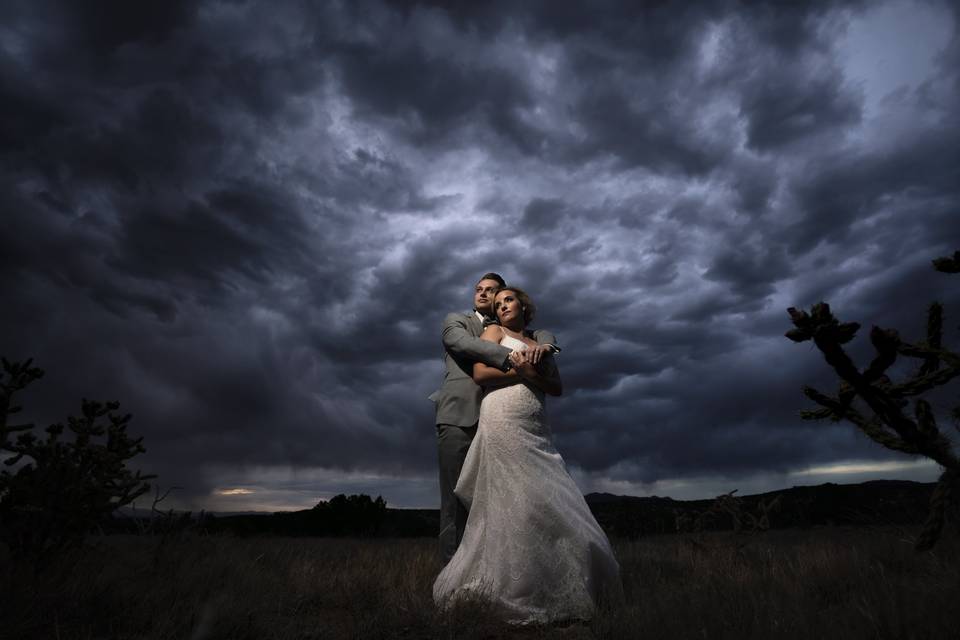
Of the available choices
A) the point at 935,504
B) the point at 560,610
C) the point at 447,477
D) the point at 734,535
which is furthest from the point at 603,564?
the point at 734,535

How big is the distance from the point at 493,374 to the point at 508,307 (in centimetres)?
81

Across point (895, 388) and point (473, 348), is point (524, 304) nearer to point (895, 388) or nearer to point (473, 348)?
Answer: point (473, 348)

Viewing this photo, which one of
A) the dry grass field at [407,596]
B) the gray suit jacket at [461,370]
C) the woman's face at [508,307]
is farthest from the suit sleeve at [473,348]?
the dry grass field at [407,596]

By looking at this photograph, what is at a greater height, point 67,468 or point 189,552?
point 67,468

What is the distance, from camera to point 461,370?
643cm

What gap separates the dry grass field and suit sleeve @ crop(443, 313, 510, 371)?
2.10 meters

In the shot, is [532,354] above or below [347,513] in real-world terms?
above

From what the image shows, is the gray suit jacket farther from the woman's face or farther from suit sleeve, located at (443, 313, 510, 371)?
the woman's face

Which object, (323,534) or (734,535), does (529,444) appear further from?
(323,534)

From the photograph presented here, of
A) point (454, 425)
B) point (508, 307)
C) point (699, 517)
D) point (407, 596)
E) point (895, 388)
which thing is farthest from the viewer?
point (699, 517)

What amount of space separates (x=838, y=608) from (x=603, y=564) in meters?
1.91

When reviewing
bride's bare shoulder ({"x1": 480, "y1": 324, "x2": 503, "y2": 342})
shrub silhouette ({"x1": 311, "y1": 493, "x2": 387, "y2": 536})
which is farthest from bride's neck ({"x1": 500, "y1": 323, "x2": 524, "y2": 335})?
shrub silhouette ({"x1": 311, "y1": 493, "x2": 387, "y2": 536})

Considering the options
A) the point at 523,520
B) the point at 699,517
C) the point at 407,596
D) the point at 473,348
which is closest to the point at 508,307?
the point at 473,348

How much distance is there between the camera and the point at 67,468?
17.9ft
